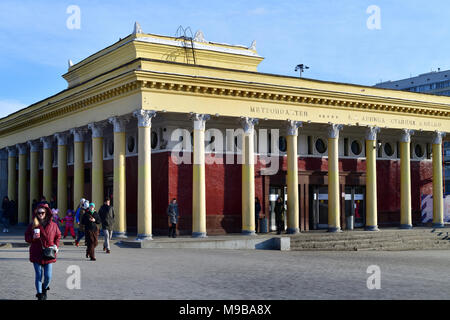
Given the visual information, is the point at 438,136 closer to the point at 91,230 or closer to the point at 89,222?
the point at 89,222

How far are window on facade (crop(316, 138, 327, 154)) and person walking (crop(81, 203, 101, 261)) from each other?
1627 cm

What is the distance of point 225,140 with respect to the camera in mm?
28812

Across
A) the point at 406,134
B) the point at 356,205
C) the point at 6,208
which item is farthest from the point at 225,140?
the point at 6,208

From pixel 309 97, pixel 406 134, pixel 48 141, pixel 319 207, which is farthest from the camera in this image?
pixel 48 141

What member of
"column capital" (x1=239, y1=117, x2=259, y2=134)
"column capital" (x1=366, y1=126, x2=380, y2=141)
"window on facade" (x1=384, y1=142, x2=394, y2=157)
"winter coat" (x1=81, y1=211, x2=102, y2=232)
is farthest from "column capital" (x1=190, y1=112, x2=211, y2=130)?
"window on facade" (x1=384, y1=142, x2=394, y2=157)

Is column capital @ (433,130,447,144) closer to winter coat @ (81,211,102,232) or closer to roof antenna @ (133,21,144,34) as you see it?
roof antenna @ (133,21,144,34)

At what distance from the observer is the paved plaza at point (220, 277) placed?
11484 mm

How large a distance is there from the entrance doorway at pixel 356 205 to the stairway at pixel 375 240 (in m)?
3.78

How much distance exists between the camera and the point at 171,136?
2773 cm

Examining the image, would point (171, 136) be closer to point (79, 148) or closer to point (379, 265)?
point (79, 148)

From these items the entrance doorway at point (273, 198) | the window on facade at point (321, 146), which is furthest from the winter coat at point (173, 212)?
the window on facade at point (321, 146)

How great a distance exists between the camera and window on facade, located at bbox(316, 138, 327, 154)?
32.3 m

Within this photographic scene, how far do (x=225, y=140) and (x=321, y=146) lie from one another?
6198 millimetres
